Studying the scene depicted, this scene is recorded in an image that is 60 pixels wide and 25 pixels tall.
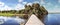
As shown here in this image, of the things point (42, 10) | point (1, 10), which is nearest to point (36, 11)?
point (42, 10)

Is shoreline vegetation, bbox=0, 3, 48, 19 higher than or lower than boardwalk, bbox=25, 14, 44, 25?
higher

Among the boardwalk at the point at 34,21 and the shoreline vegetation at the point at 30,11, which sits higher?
the shoreline vegetation at the point at 30,11

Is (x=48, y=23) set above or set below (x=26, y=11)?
below

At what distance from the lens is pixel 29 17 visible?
4.82ft

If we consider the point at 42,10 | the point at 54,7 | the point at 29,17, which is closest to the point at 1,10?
the point at 29,17

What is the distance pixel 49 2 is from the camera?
1.48 m

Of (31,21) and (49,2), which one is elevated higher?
(49,2)

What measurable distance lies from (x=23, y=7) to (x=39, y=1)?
0.51 ft

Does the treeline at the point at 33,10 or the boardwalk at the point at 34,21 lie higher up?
the treeline at the point at 33,10

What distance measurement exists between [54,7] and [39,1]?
5.7 inches

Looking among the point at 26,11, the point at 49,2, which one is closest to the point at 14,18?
the point at 26,11

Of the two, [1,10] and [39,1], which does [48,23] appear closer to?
[39,1]

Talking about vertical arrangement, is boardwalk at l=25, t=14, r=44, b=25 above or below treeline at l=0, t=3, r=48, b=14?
below

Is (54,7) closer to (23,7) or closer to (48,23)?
(48,23)
